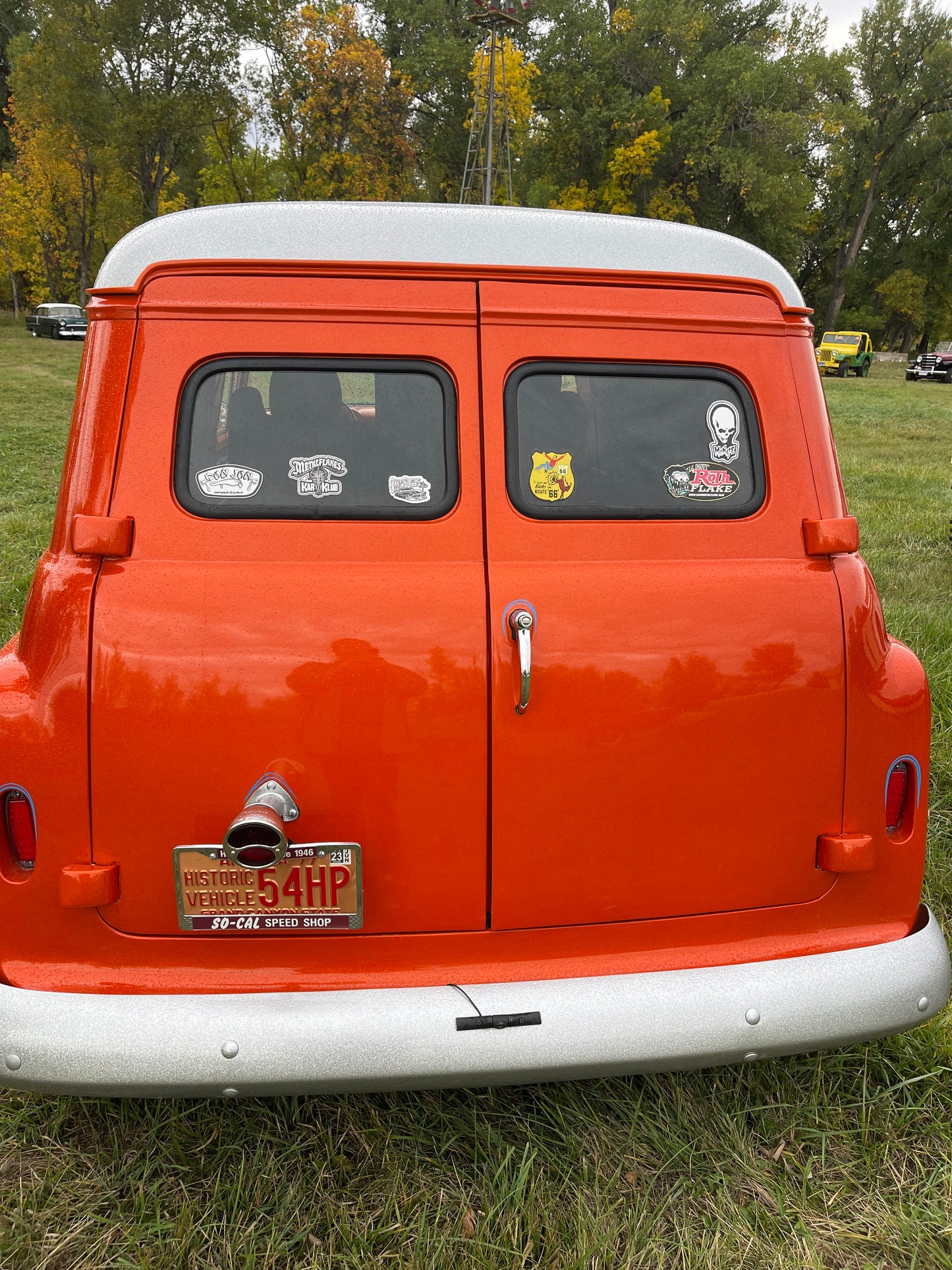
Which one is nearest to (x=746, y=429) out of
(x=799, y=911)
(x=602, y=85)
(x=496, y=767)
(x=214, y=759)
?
(x=496, y=767)

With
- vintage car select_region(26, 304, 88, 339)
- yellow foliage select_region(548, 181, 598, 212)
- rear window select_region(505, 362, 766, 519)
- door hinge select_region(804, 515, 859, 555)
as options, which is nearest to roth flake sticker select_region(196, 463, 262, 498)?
rear window select_region(505, 362, 766, 519)

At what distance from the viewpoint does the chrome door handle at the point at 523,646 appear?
189 cm

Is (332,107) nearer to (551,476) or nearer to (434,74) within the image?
(434,74)

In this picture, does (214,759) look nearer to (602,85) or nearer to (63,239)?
(602,85)

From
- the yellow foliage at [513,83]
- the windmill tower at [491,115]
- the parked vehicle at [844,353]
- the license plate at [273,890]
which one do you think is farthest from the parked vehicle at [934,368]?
the license plate at [273,890]

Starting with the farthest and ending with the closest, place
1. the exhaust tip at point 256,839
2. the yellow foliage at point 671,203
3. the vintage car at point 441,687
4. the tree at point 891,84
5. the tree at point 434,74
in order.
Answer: the tree at point 891,84 < the yellow foliage at point 671,203 < the tree at point 434,74 < the vintage car at point 441,687 < the exhaust tip at point 256,839

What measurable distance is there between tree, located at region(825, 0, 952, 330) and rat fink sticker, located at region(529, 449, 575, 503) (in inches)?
1876

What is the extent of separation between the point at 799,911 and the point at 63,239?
53471 millimetres

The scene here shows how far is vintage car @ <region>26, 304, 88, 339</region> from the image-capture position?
36.6 meters

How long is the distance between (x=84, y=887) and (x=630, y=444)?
160cm

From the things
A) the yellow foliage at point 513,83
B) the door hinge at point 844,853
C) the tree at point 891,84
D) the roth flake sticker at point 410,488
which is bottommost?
the door hinge at point 844,853

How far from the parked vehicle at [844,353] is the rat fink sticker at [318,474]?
35.2m

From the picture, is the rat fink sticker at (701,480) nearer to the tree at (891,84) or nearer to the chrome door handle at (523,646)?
the chrome door handle at (523,646)

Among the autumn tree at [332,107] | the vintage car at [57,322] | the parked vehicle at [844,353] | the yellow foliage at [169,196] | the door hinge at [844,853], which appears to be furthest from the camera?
the vintage car at [57,322]
